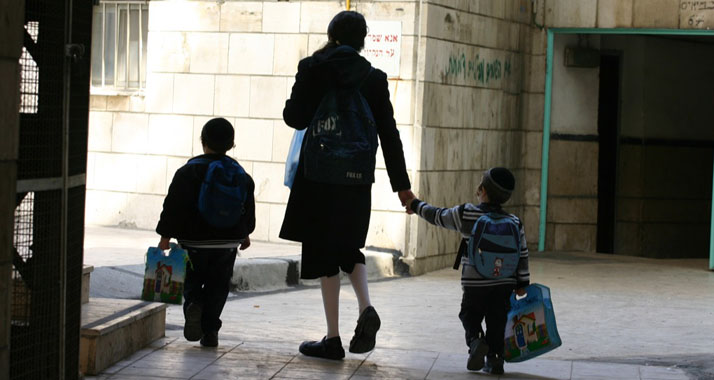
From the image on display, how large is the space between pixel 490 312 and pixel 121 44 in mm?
6722

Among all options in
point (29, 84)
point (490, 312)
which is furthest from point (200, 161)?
point (29, 84)

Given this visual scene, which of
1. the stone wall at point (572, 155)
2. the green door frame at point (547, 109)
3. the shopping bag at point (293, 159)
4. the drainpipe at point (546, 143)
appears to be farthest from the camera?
the stone wall at point (572, 155)

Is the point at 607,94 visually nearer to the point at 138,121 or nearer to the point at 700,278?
the point at 700,278

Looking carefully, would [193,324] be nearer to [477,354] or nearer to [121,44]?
[477,354]

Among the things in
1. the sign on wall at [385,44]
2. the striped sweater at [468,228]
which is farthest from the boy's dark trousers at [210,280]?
the sign on wall at [385,44]

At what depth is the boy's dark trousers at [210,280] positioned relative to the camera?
617 centimetres

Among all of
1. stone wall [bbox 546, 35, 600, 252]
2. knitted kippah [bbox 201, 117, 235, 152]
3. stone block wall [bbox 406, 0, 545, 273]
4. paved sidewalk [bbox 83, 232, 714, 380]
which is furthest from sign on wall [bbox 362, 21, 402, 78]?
knitted kippah [bbox 201, 117, 235, 152]

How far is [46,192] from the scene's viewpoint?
4.25 m

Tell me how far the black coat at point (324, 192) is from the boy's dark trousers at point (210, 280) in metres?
0.48

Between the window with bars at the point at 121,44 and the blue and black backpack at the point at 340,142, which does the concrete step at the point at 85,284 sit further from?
the window with bars at the point at 121,44

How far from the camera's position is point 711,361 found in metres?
6.43

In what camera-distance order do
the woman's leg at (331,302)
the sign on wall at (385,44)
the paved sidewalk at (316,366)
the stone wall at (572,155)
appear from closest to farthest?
the paved sidewalk at (316,366) → the woman's leg at (331,302) → the sign on wall at (385,44) → the stone wall at (572,155)

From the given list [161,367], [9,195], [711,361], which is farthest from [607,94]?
[9,195]

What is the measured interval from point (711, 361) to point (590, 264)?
520cm
